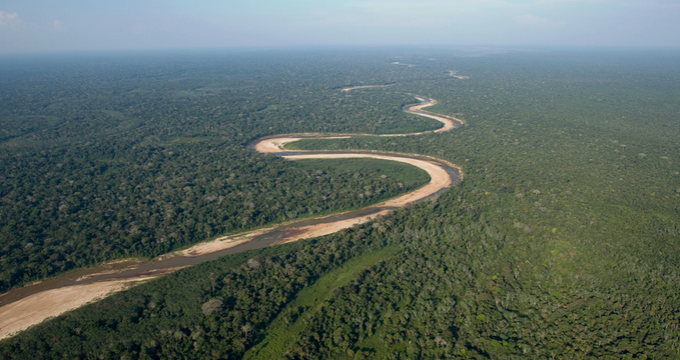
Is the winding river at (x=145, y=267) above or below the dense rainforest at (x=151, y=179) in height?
below

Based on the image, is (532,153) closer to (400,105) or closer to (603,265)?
(603,265)

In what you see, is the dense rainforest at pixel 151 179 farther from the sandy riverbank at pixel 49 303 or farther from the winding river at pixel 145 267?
the sandy riverbank at pixel 49 303

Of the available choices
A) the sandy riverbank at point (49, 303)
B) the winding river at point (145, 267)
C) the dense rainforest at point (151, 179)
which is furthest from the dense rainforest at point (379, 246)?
the sandy riverbank at point (49, 303)

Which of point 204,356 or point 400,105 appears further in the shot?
point 400,105

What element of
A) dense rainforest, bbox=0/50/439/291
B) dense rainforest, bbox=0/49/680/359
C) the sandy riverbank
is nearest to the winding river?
the sandy riverbank

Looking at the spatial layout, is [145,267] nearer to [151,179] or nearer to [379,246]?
[379,246]

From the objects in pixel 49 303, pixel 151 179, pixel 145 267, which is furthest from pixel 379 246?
pixel 151 179

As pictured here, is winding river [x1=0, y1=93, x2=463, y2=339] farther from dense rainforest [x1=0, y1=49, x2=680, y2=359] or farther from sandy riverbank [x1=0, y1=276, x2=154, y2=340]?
dense rainforest [x1=0, y1=49, x2=680, y2=359]

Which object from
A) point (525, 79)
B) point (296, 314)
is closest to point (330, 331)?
point (296, 314)
